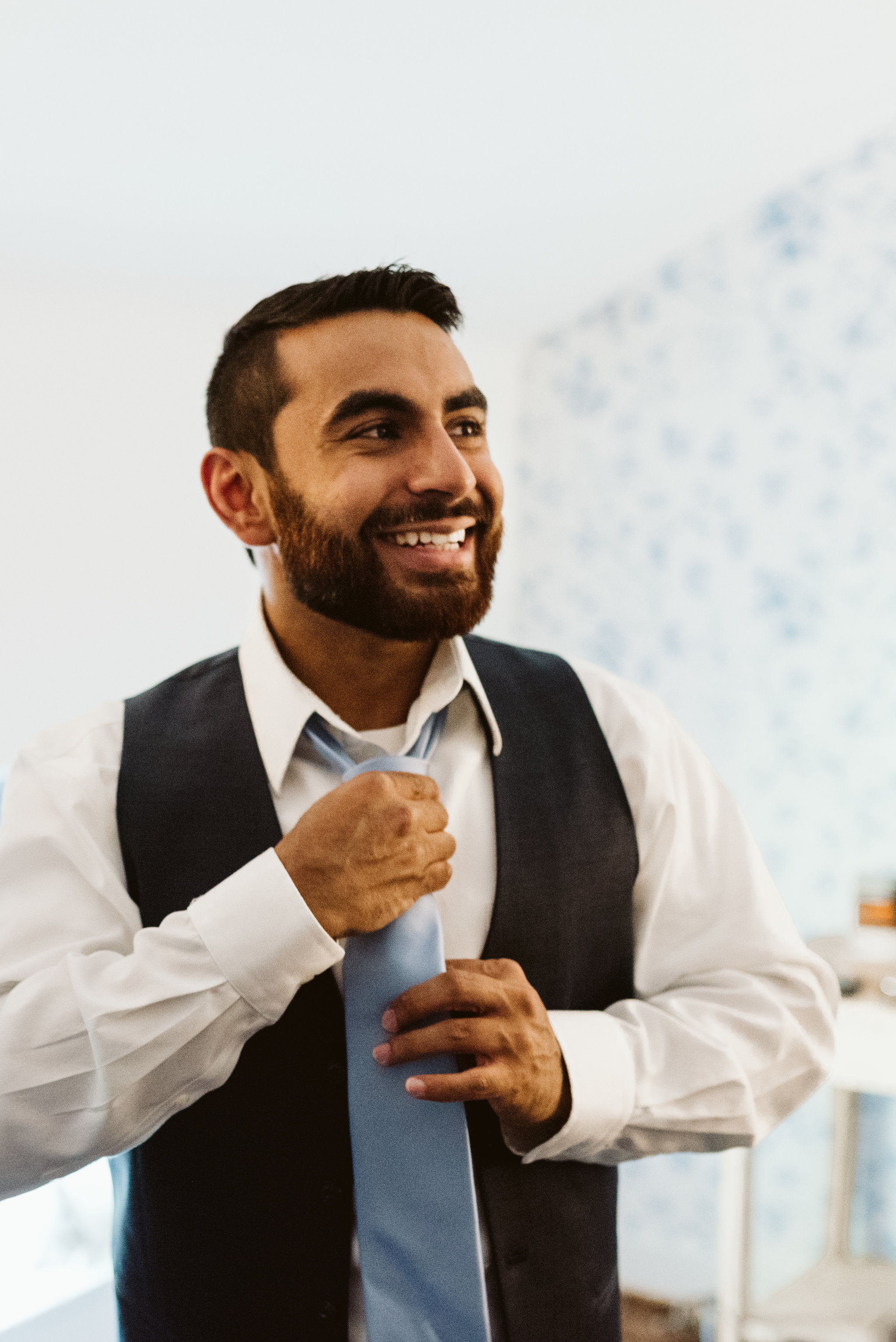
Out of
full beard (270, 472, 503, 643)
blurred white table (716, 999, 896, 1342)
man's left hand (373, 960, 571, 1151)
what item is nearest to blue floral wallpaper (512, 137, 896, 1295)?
blurred white table (716, 999, 896, 1342)

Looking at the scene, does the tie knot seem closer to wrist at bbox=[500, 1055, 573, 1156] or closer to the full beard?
the full beard

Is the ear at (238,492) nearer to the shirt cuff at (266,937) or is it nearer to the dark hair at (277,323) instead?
the dark hair at (277,323)

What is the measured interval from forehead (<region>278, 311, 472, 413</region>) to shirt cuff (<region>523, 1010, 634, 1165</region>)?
0.57m

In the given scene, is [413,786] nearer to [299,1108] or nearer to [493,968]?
[493,968]

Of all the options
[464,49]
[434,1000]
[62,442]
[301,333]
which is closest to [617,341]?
[464,49]

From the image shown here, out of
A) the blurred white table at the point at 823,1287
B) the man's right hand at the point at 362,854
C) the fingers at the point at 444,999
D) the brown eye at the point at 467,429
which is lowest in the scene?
the blurred white table at the point at 823,1287

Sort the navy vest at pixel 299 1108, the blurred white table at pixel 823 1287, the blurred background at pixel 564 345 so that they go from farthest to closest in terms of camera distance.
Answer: the blurred white table at pixel 823 1287, the blurred background at pixel 564 345, the navy vest at pixel 299 1108

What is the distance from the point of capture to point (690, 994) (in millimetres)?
1070

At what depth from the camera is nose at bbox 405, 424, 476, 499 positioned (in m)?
1.00

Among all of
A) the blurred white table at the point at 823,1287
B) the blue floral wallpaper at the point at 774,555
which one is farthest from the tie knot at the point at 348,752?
the blue floral wallpaper at the point at 774,555

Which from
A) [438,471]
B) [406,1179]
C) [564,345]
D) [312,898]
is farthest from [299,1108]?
[564,345]

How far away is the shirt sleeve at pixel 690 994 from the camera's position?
38.6 inches

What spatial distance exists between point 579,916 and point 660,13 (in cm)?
162

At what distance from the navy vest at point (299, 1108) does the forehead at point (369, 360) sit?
0.96 feet
